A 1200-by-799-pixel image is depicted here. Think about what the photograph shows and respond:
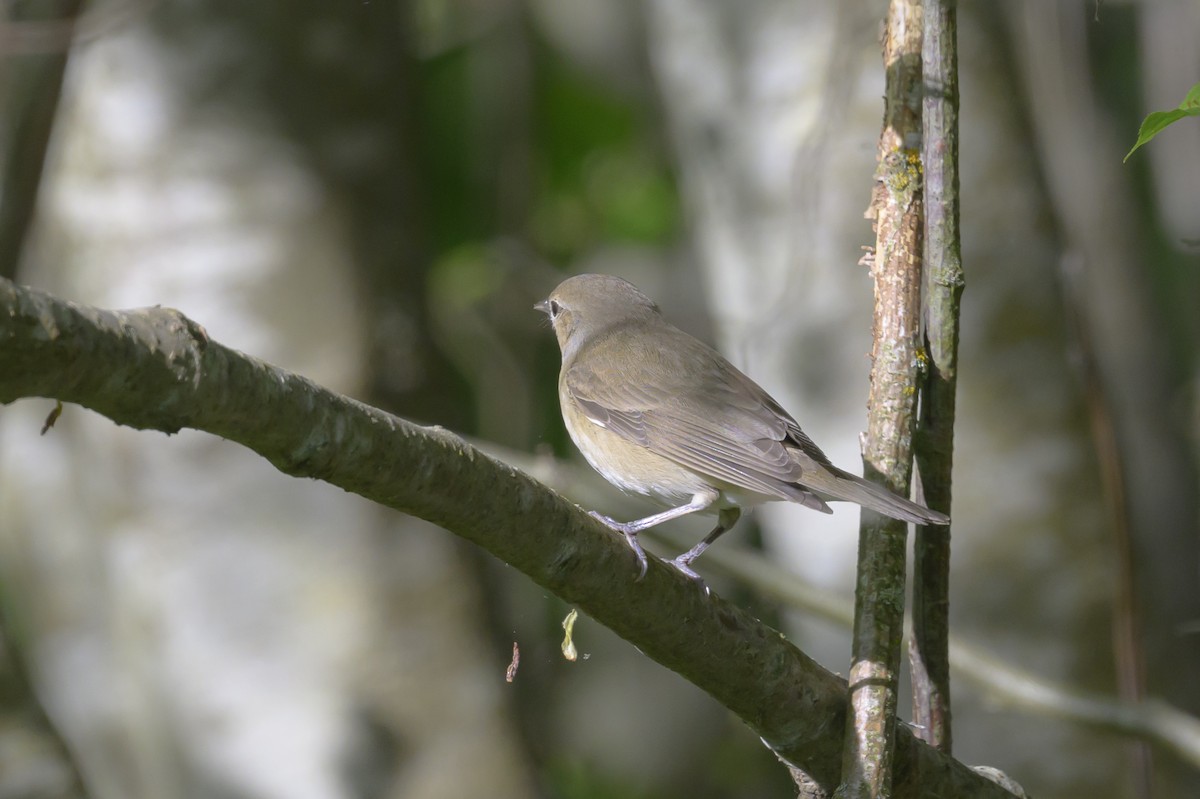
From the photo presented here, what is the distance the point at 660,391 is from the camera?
414 centimetres

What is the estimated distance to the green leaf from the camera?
1794mm

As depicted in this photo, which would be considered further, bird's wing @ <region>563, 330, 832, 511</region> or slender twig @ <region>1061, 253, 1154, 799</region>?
bird's wing @ <region>563, 330, 832, 511</region>

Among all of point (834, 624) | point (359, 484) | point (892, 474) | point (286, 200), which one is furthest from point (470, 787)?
point (359, 484)

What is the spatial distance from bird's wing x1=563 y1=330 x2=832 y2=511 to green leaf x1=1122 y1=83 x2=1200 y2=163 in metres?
1.57

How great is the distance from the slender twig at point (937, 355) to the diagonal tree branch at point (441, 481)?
0.16 meters

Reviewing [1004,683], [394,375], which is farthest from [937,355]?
[394,375]

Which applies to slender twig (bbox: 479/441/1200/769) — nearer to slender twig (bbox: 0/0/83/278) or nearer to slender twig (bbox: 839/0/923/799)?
slender twig (bbox: 839/0/923/799)

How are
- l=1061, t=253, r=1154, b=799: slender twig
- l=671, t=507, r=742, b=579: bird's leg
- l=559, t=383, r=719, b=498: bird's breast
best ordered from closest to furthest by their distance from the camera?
l=1061, t=253, r=1154, b=799: slender twig < l=671, t=507, r=742, b=579: bird's leg < l=559, t=383, r=719, b=498: bird's breast

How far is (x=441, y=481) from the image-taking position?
1.99m

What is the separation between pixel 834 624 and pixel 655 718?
4564 millimetres

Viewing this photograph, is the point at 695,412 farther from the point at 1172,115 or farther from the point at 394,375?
the point at 1172,115

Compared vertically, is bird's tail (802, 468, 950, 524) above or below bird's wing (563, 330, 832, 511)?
below

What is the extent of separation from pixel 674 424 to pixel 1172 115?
2.27 m

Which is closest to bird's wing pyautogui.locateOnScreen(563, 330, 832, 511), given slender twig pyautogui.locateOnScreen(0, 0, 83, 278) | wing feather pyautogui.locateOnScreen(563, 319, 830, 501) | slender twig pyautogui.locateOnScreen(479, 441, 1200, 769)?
wing feather pyautogui.locateOnScreen(563, 319, 830, 501)
